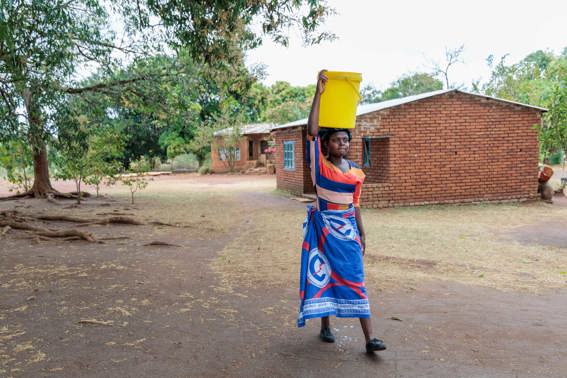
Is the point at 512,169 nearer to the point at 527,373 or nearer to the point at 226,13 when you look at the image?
the point at 226,13

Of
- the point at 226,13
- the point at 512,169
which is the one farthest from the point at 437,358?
the point at 512,169

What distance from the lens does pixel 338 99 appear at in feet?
10.2

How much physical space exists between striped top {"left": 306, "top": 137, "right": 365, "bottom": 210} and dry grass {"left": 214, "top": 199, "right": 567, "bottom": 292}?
1.96 meters

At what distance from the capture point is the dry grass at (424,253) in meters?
5.14

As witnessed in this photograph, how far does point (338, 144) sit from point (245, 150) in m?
26.3

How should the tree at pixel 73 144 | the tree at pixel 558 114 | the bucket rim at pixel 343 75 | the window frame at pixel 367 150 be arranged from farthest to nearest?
the window frame at pixel 367 150 → the tree at pixel 558 114 → the tree at pixel 73 144 → the bucket rim at pixel 343 75

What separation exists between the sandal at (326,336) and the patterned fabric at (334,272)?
260 millimetres

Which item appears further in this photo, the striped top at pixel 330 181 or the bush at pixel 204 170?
the bush at pixel 204 170

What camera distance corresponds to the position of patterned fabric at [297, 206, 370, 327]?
9.82 feet

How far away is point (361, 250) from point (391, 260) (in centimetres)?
312

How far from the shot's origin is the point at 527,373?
267 cm

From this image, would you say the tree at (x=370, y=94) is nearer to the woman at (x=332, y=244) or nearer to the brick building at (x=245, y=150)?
the brick building at (x=245, y=150)

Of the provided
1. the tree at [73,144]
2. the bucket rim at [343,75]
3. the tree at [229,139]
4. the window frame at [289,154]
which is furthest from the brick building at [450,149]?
the tree at [229,139]

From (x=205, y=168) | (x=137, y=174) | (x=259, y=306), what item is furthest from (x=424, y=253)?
(x=205, y=168)
